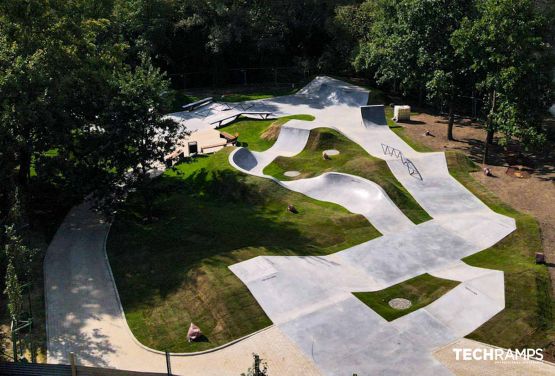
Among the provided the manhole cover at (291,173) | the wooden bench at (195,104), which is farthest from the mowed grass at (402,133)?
the wooden bench at (195,104)

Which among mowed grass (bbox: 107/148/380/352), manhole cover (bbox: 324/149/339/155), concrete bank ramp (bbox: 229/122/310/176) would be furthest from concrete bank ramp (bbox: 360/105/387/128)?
mowed grass (bbox: 107/148/380/352)

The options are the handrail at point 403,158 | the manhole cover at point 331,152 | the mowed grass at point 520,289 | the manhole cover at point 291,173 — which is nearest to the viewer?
the mowed grass at point 520,289

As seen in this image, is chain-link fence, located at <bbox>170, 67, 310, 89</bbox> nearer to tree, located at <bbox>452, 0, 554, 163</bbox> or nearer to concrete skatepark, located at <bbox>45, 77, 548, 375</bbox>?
tree, located at <bbox>452, 0, 554, 163</bbox>

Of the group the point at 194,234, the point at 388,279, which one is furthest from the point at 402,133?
the point at 194,234

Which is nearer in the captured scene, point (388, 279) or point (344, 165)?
point (388, 279)

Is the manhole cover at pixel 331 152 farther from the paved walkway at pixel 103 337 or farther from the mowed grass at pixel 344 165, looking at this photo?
the paved walkway at pixel 103 337

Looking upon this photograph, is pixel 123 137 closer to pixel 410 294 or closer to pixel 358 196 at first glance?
pixel 358 196

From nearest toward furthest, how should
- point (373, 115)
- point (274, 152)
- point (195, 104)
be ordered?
point (274, 152), point (373, 115), point (195, 104)

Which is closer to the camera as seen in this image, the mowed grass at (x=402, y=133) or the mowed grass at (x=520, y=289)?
the mowed grass at (x=520, y=289)
